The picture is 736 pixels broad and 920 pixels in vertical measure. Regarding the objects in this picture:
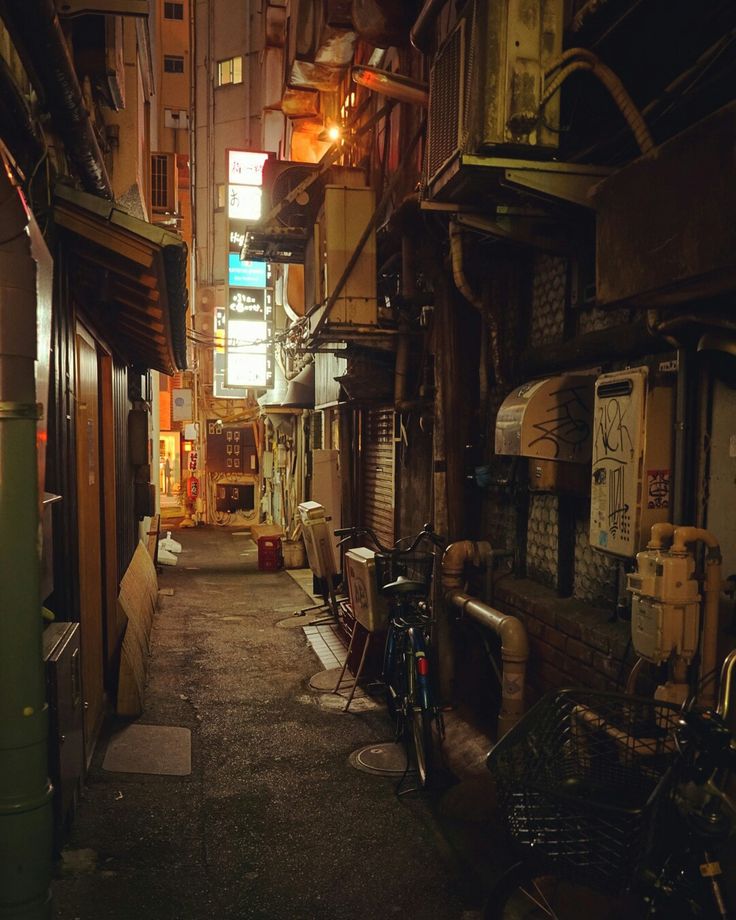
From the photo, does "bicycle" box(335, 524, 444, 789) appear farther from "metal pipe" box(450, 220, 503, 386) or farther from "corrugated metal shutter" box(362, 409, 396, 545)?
"corrugated metal shutter" box(362, 409, 396, 545)

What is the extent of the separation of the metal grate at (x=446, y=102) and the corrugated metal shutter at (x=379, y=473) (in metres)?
5.63

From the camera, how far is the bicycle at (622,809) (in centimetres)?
279

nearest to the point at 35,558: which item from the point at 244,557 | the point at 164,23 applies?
the point at 244,557

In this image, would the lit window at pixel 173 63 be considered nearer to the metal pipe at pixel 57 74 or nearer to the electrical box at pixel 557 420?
the metal pipe at pixel 57 74

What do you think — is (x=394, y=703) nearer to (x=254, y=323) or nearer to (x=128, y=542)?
(x=128, y=542)

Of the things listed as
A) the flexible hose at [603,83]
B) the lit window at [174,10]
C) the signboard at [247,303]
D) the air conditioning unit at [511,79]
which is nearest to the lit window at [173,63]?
the lit window at [174,10]

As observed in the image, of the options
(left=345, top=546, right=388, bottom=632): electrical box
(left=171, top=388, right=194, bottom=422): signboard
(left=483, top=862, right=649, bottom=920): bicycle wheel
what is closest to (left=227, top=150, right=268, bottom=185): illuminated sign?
(left=171, top=388, right=194, bottom=422): signboard

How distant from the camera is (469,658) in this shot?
7.89 metres

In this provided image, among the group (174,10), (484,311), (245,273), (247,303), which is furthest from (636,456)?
(174,10)

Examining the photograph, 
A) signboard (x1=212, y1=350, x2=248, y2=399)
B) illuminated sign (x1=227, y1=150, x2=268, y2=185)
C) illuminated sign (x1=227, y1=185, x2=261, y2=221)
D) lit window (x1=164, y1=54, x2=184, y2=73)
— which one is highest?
lit window (x1=164, y1=54, x2=184, y2=73)

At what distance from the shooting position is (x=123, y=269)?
5.95 metres

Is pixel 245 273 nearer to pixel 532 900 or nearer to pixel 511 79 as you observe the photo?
pixel 511 79

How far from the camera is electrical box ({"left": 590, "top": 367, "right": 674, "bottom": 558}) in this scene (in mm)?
4602

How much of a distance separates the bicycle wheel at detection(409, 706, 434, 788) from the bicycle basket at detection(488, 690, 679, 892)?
8.61 feet
